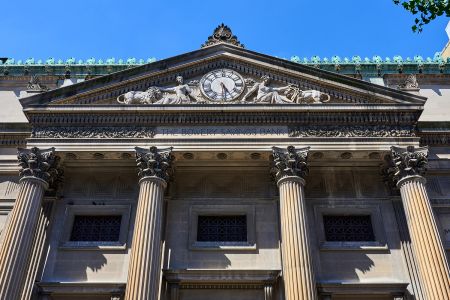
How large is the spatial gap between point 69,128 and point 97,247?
5.19 meters

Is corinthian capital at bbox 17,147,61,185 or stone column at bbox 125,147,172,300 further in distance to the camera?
corinthian capital at bbox 17,147,61,185

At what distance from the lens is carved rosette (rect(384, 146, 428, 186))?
20.3 meters

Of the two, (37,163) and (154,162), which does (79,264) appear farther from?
(154,162)

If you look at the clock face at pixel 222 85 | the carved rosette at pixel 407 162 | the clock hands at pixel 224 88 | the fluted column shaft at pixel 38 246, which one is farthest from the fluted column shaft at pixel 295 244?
the fluted column shaft at pixel 38 246

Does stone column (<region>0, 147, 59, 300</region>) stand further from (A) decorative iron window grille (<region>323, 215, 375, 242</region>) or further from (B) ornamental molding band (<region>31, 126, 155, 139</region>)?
(A) decorative iron window grille (<region>323, 215, 375, 242</region>)

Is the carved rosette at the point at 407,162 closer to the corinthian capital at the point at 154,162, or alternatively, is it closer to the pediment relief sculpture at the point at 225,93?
the pediment relief sculpture at the point at 225,93

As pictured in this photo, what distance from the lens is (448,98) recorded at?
2778cm

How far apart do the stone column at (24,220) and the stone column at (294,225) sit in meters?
Answer: 9.16

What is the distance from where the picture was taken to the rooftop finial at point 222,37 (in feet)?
79.6

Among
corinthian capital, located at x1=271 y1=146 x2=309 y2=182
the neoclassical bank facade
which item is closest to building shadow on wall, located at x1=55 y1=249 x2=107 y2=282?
the neoclassical bank facade

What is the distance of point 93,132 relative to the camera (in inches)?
858

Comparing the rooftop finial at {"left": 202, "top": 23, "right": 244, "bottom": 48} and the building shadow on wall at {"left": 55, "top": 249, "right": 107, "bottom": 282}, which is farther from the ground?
the rooftop finial at {"left": 202, "top": 23, "right": 244, "bottom": 48}

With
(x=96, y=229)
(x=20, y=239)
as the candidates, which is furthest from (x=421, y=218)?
(x=20, y=239)

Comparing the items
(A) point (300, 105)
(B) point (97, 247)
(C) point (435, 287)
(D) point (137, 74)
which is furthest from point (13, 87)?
(C) point (435, 287)
